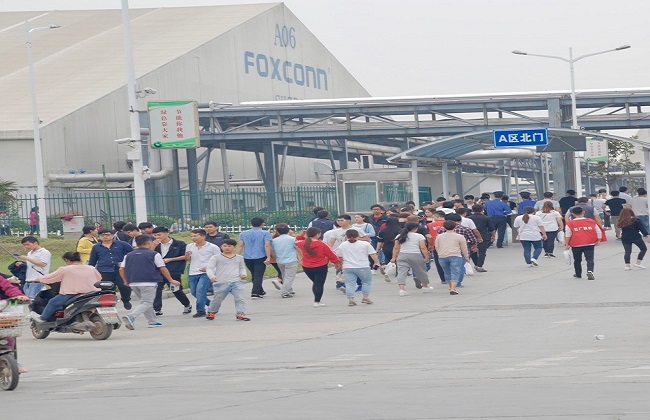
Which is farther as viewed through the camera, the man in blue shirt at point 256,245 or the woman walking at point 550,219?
the woman walking at point 550,219

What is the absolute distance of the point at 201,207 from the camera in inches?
1818

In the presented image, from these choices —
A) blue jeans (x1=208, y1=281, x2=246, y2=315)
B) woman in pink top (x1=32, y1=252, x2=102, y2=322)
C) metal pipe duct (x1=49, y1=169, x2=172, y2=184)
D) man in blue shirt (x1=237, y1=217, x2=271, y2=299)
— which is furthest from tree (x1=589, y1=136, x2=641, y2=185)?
woman in pink top (x1=32, y1=252, x2=102, y2=322)

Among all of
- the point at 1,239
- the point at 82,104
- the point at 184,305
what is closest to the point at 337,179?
the point at 1,239

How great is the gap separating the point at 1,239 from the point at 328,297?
60.2ft

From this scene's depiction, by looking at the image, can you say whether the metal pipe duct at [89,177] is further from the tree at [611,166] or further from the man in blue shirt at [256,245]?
the tree at [611,166]

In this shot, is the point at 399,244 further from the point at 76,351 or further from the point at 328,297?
the point at 76,351

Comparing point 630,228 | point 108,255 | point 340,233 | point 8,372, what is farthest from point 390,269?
point 8,372

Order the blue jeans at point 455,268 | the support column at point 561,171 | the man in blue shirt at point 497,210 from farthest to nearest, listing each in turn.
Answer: the support column at point 561,171 → the man in blue shirt at point 497,210 → the blue jeans at point 455,268

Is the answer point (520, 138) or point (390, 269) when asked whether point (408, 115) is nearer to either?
point (520, 138)

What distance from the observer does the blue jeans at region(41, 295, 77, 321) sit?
17609 mm

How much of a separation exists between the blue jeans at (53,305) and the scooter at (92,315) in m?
0.07

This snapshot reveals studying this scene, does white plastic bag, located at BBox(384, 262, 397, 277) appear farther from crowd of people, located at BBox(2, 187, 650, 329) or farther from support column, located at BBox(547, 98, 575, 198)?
support column, located at BBox(547, 98, 575, 198)

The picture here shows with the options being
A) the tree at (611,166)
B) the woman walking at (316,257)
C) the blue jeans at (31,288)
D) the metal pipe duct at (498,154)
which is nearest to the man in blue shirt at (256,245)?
the woman walking at (316,257)

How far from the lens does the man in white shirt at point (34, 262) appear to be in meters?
19.8
